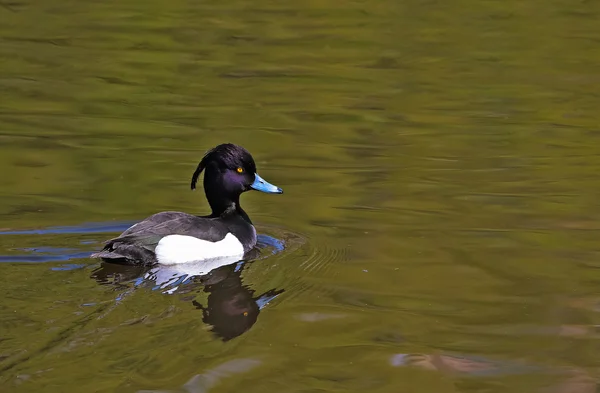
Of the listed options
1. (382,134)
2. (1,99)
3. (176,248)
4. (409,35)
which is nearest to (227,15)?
(409,35)

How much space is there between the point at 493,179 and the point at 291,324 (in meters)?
3.69

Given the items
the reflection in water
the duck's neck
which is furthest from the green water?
the duck's neck

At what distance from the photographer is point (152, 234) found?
7520 millimetres

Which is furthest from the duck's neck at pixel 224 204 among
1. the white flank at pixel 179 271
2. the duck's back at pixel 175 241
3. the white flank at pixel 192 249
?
the white flank at pixel 179 271

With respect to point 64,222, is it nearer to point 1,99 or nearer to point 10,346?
point 10,346

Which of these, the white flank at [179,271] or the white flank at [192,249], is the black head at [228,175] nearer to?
the white flank at [192,249]

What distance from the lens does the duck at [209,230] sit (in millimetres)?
7438

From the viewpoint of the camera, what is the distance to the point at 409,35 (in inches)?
609

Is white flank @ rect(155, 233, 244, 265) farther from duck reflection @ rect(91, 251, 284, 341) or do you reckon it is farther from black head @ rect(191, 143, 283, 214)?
black head @ rect(191, 143, 283, 214)

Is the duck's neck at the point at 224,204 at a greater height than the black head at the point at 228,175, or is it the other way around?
the black head at the point at 228,175

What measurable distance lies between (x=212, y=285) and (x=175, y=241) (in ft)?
1.77

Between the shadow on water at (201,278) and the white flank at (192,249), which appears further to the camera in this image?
the white flank at (192,249)

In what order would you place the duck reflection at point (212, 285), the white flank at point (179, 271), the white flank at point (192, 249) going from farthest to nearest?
1. the white flank at point (192, 249)
2. the white flank at point (179, 271)
3. the duck reflection at point (212, 285)

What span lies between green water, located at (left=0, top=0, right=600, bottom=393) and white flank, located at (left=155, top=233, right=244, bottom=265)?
7.5 inches
